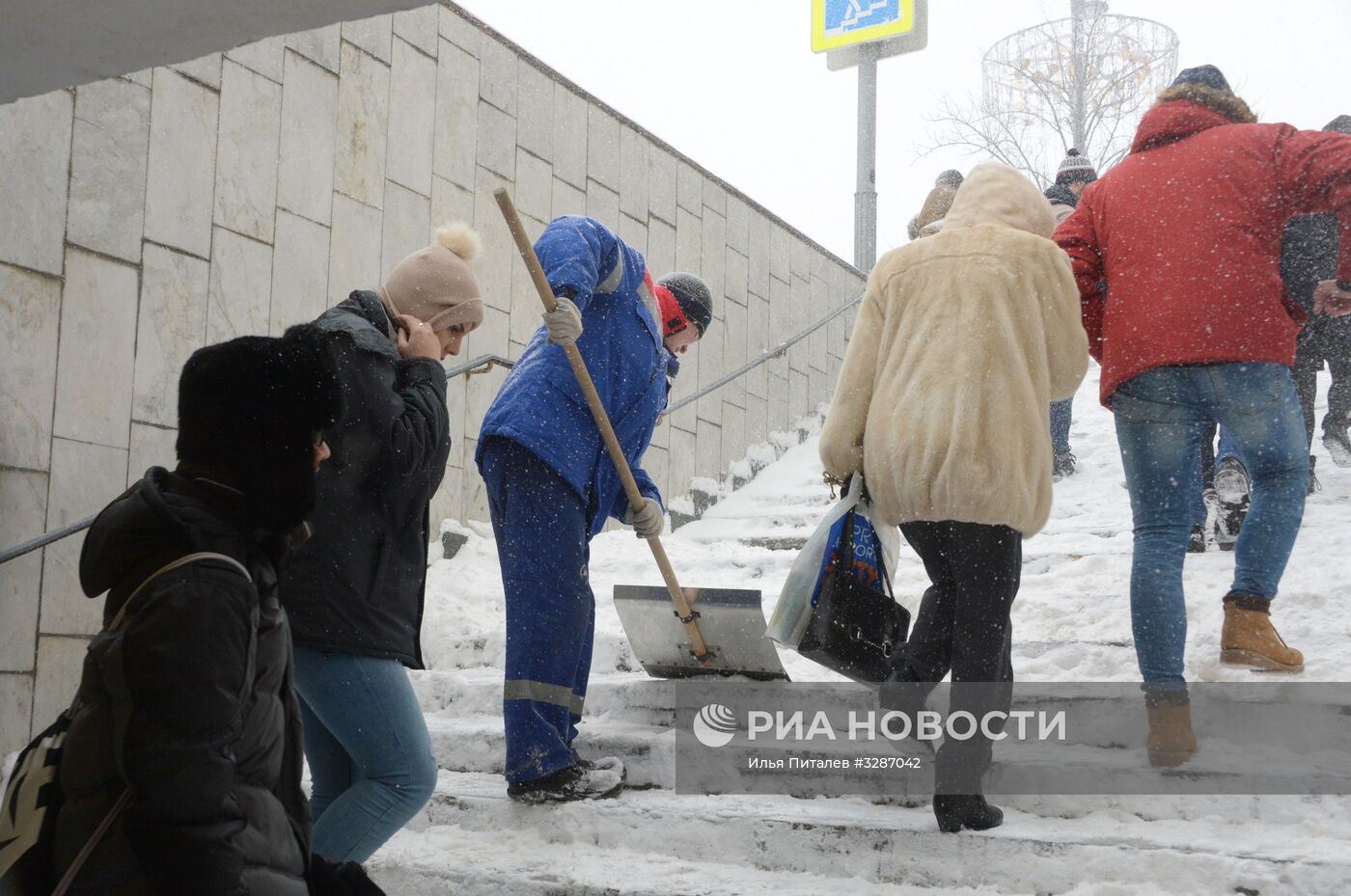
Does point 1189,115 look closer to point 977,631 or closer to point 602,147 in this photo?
point 977,631

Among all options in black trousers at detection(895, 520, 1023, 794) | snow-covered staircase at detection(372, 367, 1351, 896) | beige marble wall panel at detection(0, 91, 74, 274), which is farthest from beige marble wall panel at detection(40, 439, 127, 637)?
black trousers at detection(895, 520, 1023, 794)

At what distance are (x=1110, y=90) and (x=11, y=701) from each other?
17385 millimetres

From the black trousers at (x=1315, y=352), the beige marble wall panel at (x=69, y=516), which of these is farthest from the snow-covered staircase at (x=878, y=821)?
the beige marble wall panel at (x=69, y=516)

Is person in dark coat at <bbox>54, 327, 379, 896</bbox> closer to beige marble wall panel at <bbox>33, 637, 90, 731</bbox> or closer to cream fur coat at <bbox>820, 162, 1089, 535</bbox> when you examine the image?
cream fur coat at <bbox>820, 162, 1089, 535</bbox>

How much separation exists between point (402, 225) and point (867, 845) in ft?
12.7

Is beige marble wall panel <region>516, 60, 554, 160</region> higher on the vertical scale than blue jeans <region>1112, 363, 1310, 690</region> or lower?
higher

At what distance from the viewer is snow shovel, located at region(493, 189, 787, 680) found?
3.65 metres

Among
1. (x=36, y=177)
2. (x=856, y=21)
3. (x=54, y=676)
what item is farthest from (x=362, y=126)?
(x=856, y=21)

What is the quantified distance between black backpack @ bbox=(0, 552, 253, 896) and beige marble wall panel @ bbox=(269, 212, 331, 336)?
3.53 metres

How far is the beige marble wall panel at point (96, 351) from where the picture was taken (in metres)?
4.02

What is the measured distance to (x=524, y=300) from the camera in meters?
6.32

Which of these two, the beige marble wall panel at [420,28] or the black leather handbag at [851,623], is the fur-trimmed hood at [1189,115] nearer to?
the black leather handbag at [851,623]

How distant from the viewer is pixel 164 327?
4395 mm

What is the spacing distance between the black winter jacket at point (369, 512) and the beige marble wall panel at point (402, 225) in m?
3.29
